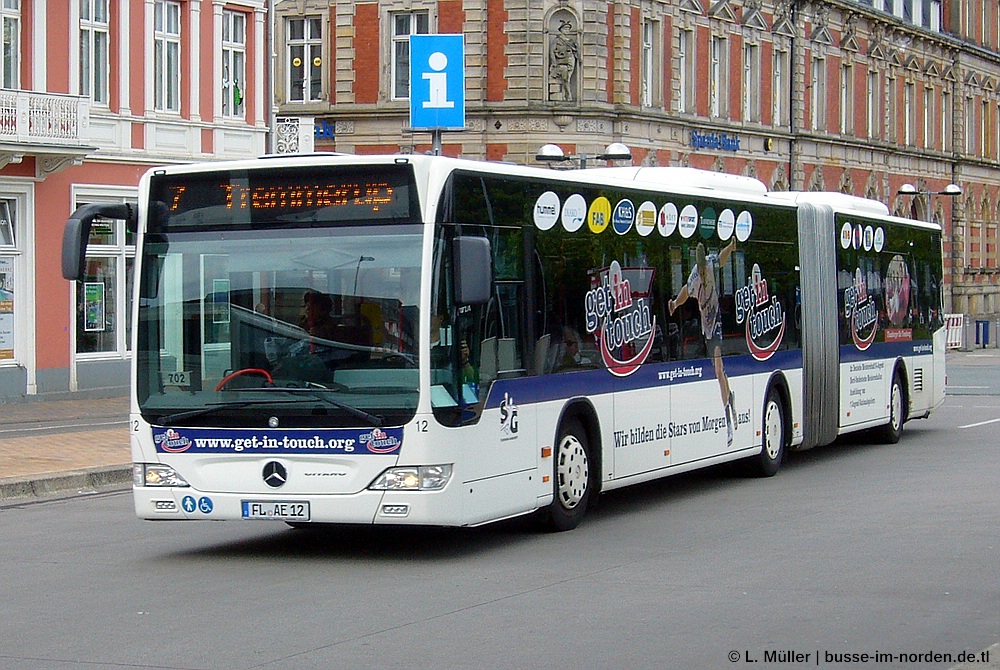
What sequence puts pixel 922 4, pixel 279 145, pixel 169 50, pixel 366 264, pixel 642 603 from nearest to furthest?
pixel 642 603 → pixel 366 264 → pixel 169 50 → pixel 279 145 → pixel 922 4

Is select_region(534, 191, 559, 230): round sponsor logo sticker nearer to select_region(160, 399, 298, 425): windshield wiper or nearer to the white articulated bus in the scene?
the white articulated bus

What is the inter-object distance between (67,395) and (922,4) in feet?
175

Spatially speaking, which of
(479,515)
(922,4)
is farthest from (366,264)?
(922,4)

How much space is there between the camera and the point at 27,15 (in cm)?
3172

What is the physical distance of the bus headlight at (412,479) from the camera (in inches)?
460

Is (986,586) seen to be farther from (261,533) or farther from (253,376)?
(261,533)

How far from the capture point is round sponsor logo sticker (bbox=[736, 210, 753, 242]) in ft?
57.4

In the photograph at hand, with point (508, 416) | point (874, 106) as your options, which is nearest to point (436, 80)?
point (508, 416)

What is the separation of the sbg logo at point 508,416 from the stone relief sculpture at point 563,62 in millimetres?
39320

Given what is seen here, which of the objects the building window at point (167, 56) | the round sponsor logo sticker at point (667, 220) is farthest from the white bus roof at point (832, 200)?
the building window at point (167, 56)

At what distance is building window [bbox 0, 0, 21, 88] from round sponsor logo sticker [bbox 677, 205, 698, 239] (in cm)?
1857

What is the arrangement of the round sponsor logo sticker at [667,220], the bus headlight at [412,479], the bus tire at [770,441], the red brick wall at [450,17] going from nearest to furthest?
the bus headlight at [412,479]
the round sponsor logo sticker at [667,220]
the bus tire at [770,441]
the red brick wall at [450,17]

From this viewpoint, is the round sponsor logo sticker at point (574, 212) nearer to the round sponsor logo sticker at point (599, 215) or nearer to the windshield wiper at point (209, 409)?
the round sponsor logo sticker at point (599, 215)

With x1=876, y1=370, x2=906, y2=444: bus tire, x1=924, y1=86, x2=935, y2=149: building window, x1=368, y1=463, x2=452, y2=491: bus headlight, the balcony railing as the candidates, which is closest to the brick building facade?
x1=924, y1=86, x2=935, y2=149: building window
